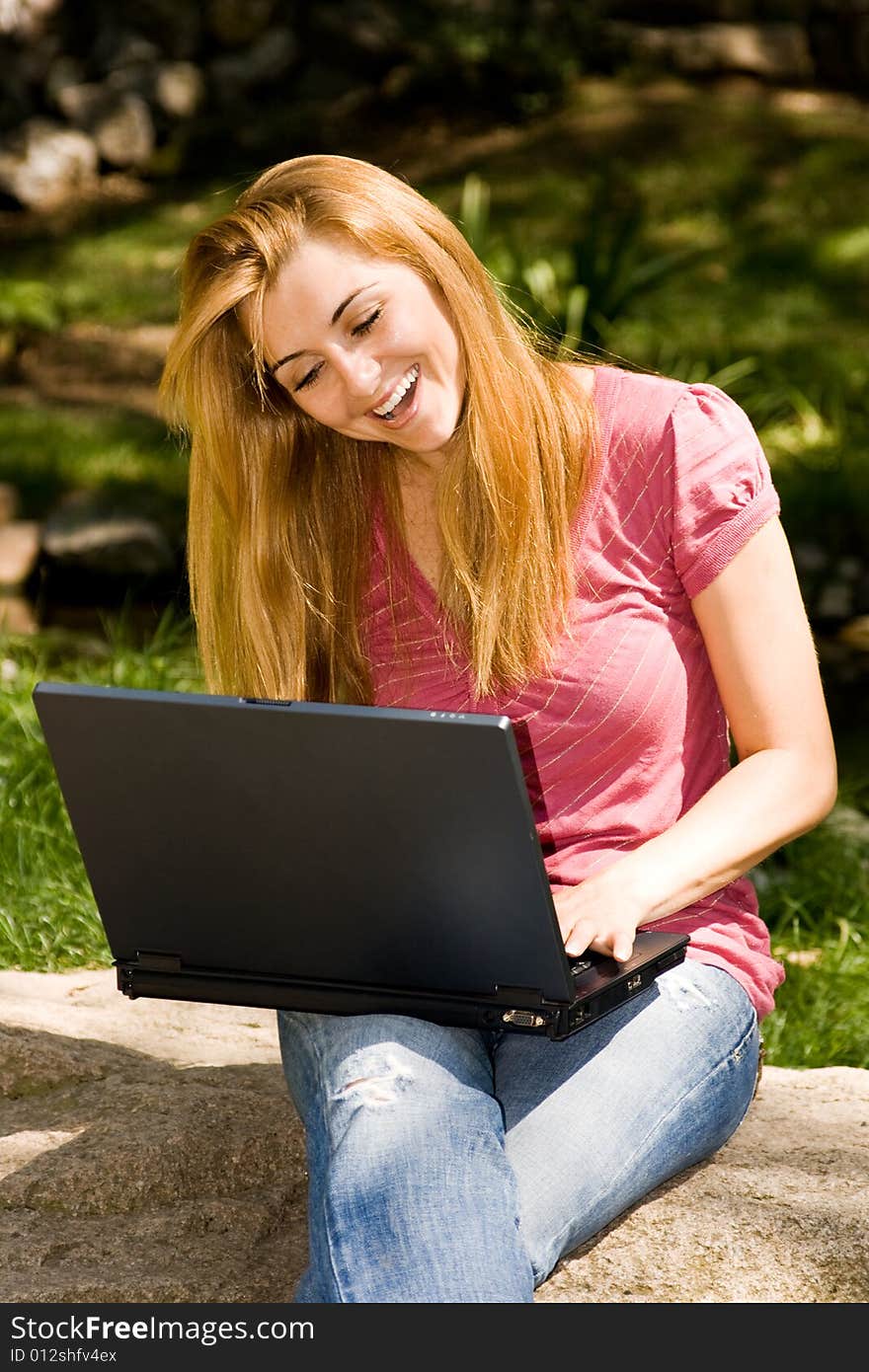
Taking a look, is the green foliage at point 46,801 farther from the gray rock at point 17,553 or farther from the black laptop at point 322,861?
the black laptop at point 322,861

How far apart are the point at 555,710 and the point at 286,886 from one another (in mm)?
500

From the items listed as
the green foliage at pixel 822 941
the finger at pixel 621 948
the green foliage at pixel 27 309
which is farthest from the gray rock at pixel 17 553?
the finger at pixel 621 948

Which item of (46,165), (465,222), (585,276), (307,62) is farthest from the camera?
(307,62)

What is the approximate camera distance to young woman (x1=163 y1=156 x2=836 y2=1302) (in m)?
1.89

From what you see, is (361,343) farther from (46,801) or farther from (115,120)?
(115,120)

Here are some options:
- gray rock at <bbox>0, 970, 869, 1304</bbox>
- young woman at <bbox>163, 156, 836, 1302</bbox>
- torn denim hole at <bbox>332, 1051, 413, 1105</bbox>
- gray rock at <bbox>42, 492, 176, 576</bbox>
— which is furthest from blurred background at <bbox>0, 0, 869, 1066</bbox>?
torn denim hole at <bbox>332, 1051, 413, 1105</bbox>

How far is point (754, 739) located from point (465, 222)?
13.8ft

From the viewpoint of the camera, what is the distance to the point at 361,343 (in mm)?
2115

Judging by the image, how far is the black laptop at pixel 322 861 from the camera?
1.66 m

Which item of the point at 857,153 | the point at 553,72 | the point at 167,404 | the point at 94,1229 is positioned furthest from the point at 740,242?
the point at 94,1229

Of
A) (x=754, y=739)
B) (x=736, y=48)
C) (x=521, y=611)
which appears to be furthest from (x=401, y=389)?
(x=736, y=48)

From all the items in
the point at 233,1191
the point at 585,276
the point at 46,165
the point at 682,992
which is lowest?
the point at 46,165

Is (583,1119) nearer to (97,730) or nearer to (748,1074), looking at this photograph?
(748,1074)

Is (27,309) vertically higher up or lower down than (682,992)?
lower down
